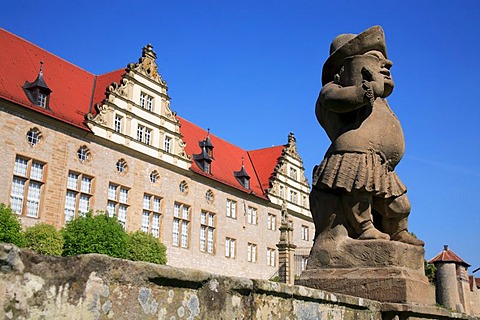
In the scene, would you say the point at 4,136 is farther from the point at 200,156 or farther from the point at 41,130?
the point at 200,156

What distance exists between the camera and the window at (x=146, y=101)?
1097 inches

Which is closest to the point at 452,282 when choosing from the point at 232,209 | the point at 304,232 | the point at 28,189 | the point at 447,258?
the point at 447,258

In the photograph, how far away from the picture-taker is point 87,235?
1998 cm

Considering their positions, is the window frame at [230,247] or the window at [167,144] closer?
the window at [167,144]

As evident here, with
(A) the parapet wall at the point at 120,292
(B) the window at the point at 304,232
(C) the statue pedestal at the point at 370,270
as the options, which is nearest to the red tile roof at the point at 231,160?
(B) the window at the point at 304,232

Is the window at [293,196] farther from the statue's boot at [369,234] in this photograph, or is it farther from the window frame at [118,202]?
the statue's boot at [369,234]

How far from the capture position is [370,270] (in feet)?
13.9

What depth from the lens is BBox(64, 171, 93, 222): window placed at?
23.2m

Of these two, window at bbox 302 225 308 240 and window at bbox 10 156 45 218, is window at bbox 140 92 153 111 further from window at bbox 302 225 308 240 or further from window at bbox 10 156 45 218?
window at bbox 302 225 308 240

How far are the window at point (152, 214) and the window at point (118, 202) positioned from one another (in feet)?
4.32

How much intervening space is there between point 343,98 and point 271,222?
1333 inches

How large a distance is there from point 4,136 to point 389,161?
1910cm

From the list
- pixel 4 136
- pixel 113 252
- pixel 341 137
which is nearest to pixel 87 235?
pixel 113 252

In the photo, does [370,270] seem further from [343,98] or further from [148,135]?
[148,135]
